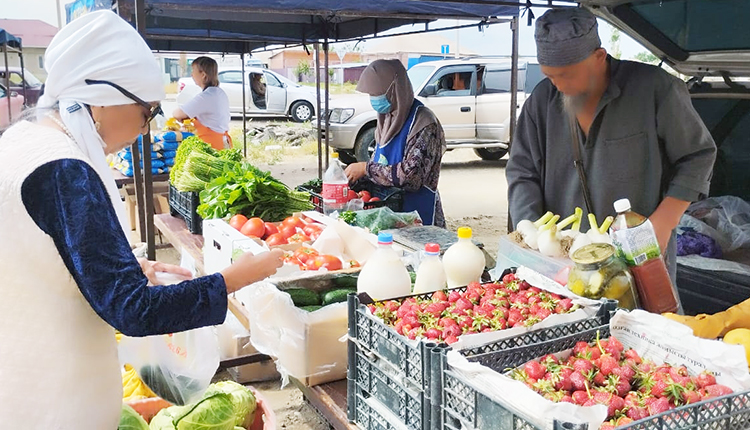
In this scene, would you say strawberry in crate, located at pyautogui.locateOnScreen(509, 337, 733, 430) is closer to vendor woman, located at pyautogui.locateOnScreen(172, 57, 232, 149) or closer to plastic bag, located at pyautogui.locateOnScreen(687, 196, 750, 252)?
plastic bag, located at pyautogui.locateOnScreen(687, 196, 750, 252)

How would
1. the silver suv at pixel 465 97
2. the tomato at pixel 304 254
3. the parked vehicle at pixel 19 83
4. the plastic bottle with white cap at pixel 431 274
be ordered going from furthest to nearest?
1. the parked vehicle at pixel 19 83
2. the silver suv at pixel 465 97
3. the tomato at pixel 304 254
4. the plastic bottle with white cap at pixel 431 274

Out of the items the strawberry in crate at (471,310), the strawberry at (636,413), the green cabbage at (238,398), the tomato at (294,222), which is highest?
the strawberry in crate at (471,310)

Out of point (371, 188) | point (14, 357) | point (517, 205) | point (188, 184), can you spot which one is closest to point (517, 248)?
point (517, 205)

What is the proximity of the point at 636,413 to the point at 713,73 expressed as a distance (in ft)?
13.1

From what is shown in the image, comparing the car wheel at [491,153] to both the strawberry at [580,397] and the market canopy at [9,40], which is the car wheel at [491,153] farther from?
the strawberry at [580,397]

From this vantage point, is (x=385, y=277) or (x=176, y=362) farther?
(x=385, y=277)

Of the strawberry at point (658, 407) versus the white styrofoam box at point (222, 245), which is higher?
the strawberry at point (658, 407)

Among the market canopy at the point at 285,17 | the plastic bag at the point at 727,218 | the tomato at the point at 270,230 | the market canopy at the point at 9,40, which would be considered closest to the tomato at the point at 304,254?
the tomato at the point at 270,230

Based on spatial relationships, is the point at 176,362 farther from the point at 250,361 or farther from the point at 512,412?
the point at 250,361

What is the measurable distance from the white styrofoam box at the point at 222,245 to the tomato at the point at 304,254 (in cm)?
15

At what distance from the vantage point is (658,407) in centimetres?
134

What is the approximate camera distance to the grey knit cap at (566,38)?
8.04 ft

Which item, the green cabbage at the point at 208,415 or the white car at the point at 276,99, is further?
the white car at the point at 276,99

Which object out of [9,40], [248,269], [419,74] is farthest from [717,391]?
[9,40]
